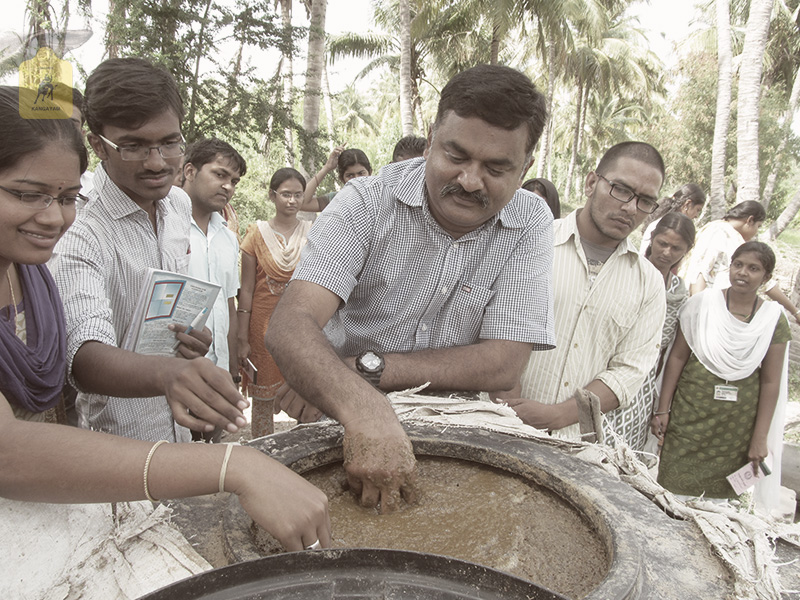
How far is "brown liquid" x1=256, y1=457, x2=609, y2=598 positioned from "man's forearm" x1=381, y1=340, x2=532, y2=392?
27 cm

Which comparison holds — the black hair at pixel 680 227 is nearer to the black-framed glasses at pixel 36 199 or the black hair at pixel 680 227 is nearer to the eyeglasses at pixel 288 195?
the eyeglasses at pixel 288 195

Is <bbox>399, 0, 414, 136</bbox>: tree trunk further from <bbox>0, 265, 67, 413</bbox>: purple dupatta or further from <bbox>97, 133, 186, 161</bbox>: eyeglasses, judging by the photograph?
<bbox>0, 265, 67, 413</bbox>: purple dupatta

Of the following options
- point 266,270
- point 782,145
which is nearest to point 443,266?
point 266,270

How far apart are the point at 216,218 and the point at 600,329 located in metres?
2.43

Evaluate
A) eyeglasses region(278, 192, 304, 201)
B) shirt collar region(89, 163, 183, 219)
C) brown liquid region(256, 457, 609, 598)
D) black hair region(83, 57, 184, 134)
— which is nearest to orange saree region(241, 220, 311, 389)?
eyeglasses region(278, 192, 304, 201)

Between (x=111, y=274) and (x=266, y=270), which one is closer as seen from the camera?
(x=111, y=274)

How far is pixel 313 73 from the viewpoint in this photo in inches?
307

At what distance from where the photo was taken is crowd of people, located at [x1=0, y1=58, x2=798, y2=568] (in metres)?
0.97

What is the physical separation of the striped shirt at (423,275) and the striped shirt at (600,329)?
658 millimetres

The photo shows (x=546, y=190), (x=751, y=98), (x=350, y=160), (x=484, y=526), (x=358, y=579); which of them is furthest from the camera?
(x=751, y=98)

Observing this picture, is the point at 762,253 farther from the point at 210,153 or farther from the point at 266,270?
the point at 210,153

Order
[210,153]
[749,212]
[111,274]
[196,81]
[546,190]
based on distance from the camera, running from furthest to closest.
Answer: [196,81]
[749,212]
[546,190]
[210,153]
[111,274]

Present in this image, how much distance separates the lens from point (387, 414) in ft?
4.24

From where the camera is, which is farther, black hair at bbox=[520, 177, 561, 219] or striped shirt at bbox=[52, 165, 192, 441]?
black hair at bbox=[520, 177, 561, 219]
